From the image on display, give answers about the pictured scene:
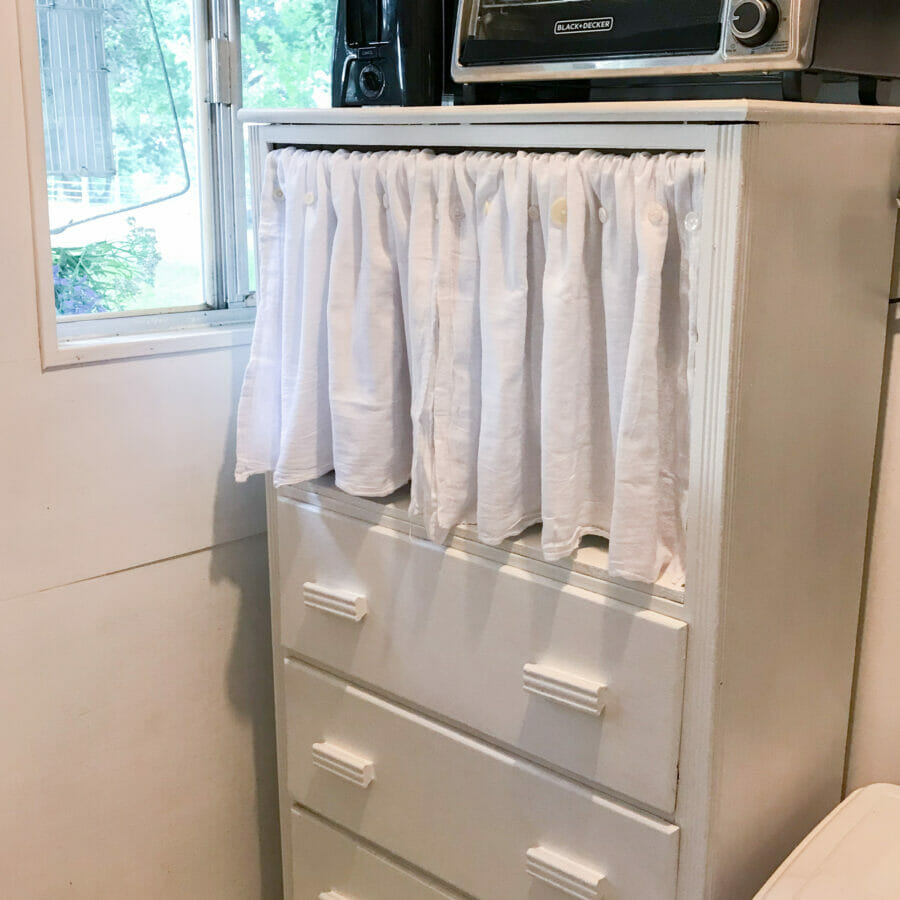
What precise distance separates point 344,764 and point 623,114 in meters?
0.89

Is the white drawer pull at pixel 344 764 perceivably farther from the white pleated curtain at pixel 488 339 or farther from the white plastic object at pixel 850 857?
the white plastic object at pixel 850 857

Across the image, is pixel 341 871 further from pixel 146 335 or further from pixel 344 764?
pixel 146 335

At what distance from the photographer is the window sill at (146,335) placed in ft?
4.64

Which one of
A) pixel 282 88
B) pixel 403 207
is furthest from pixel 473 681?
pixel 282 88

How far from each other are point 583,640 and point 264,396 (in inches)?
20.8

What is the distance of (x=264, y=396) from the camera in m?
1.40

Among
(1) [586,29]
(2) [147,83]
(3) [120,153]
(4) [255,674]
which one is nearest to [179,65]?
(2) [147,83]

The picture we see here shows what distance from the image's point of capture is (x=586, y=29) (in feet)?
3.68

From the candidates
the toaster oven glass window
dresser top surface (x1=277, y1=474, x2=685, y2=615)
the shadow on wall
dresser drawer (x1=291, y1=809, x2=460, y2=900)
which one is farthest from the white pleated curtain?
dresser drawer (x1=291, y1=809, x2=460, y2=900)

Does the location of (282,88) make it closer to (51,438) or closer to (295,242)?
(295,242)

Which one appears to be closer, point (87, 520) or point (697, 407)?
point (697, 407)

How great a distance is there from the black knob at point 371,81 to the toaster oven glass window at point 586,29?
0.14 m

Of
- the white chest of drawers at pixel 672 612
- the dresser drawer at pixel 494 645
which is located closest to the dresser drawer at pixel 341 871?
the white chest of drawers at pixel 672 612

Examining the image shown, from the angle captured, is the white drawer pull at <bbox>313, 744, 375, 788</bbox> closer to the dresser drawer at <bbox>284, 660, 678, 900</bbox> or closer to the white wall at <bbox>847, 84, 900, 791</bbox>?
the dresser drawer at <bbox>284, 660, 678, 900</bbox>
